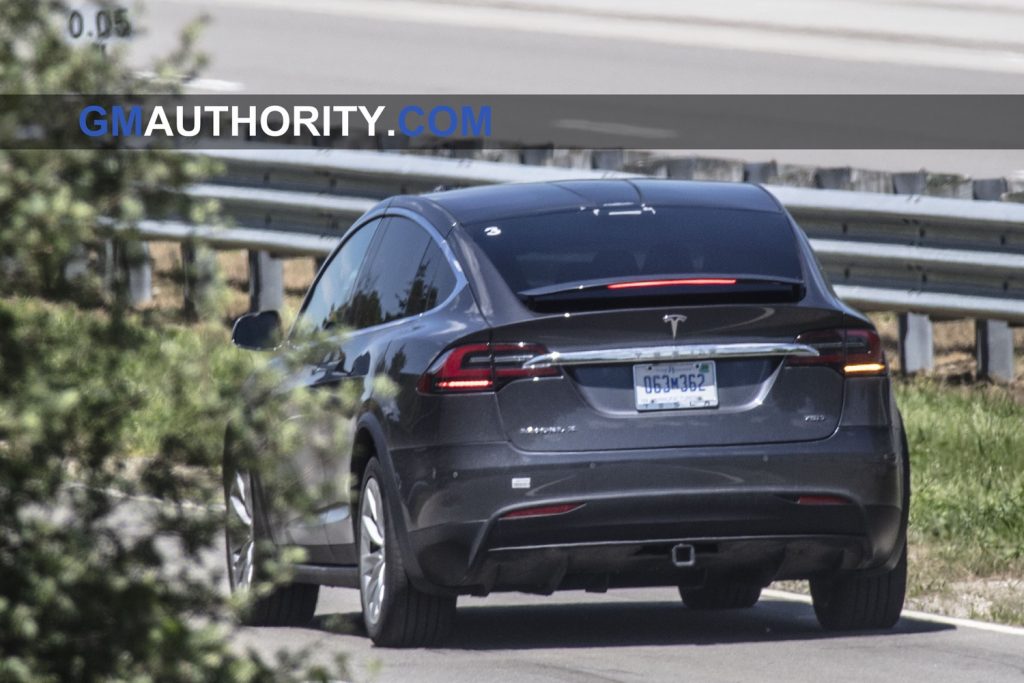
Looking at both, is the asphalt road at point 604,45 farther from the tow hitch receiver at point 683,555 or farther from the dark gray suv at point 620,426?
the tow hitch receiver at point 683,555

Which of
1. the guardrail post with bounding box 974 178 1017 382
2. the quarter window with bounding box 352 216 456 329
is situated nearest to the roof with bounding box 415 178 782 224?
the quarter window with bounding box 352 216 456 329

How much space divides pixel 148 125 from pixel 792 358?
4.17m

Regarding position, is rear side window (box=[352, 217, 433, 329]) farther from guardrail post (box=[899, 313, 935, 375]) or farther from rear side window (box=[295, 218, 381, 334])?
guardrail post (box=[899, 313, 935, 375])

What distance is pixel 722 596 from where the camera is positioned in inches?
384

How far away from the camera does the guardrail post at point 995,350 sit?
14.5 metres

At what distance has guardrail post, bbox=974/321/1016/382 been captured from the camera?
14.5 m

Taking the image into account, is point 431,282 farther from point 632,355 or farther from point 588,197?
point 632,355

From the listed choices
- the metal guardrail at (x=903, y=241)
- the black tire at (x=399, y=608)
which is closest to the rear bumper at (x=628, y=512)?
the black tire at (x=399, y=608)

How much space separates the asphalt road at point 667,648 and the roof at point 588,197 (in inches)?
62.2

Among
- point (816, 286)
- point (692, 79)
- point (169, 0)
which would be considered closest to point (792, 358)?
point (816, 286)

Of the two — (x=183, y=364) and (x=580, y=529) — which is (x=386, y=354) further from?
(x=183, y=364)

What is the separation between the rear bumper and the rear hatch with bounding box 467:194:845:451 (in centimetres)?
8

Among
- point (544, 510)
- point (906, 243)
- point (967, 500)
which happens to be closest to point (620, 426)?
point (544, 510)

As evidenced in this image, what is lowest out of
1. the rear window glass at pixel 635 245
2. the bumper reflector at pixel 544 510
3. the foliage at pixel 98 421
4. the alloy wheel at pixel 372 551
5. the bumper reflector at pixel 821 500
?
the alloy wheel at pixel 372 551
